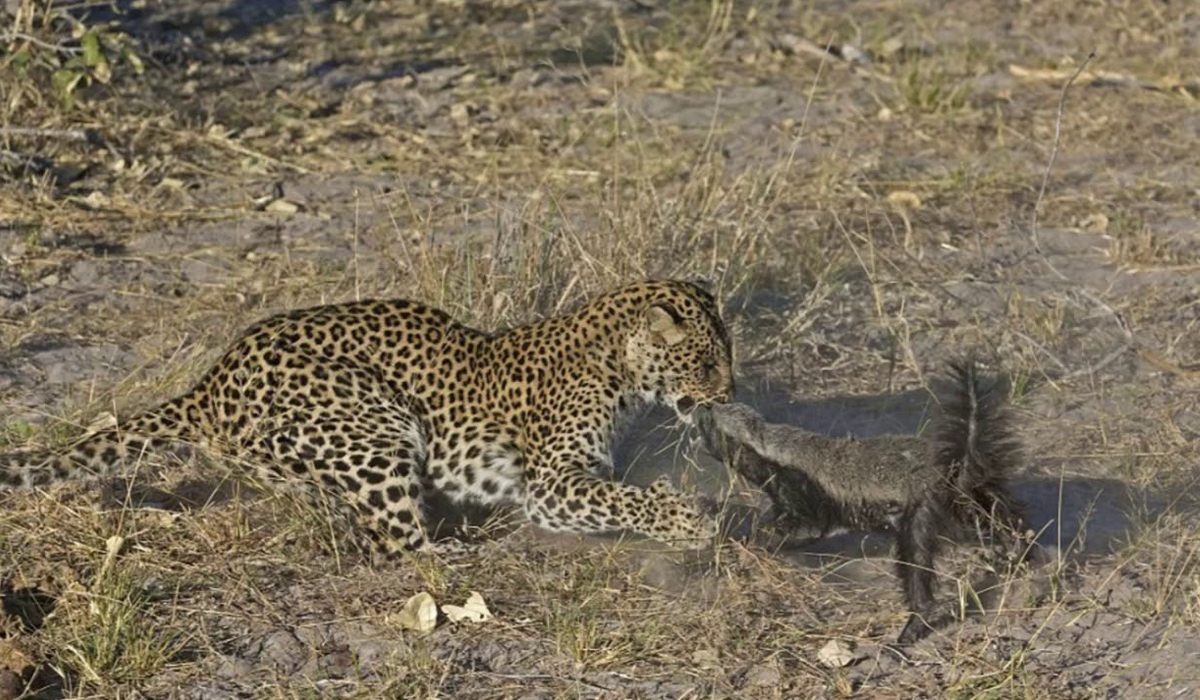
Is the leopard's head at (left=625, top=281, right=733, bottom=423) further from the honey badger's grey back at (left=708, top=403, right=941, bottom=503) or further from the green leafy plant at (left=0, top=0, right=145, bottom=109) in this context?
the green leafy plant at (left=0, top=0, right=145, bottom=109)

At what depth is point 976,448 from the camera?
609 centimetres

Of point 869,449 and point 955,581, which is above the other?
point 869,449

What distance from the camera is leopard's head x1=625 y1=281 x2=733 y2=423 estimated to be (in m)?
7.00

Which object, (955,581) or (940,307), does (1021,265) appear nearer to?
(940,307)

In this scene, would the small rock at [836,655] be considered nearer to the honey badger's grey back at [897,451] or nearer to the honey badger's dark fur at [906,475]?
the honey badger's dark fur at [906,475]

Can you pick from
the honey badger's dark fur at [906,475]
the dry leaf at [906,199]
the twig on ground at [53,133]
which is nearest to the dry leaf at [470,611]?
the honey badger's dark fur at [906,475]

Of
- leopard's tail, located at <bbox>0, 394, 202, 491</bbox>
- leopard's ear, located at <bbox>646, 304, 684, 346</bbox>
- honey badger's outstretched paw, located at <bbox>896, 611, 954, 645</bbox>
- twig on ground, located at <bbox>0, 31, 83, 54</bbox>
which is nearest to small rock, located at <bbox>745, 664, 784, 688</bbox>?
honey badger's outstretched paw, located at <bbox>896, 611, 954, 645</bbox>

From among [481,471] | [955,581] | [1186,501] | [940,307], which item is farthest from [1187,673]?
[940,307]

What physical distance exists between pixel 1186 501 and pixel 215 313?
4.20 meters

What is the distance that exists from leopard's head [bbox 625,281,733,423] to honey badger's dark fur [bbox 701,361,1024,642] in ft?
0.84

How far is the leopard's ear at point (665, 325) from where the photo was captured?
22.8 feet

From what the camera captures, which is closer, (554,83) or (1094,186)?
(1094,186)

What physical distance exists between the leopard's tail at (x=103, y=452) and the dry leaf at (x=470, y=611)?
118cm

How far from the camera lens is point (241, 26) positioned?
12.8 m
